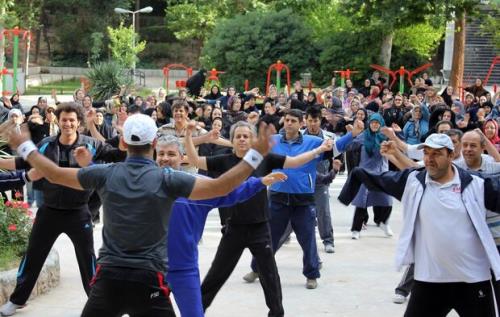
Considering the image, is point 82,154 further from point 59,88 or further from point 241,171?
point 59,88

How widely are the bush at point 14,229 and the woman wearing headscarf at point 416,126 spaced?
28.9 feet

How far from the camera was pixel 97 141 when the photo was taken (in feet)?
Result: 26.0

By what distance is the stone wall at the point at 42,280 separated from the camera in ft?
26.8

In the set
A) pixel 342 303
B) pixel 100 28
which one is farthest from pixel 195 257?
pixel 100 28

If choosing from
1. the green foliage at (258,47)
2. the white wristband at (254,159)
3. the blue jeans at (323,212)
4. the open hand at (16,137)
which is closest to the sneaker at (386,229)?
the blue jeans at (323,212)

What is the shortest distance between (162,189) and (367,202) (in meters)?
7.45

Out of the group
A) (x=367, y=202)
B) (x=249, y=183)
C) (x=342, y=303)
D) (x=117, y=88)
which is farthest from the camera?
(x=117, y=88)

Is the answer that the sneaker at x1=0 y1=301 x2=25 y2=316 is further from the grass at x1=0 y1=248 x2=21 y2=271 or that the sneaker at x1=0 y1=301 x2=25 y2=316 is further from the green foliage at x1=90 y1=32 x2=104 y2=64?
the green foliage at x1=90 y1=32 x2=104 y2=64

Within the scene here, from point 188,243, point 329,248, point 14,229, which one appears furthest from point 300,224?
point 188,243

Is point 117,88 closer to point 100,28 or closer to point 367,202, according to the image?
point 367,202

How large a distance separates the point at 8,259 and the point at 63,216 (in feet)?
4.58

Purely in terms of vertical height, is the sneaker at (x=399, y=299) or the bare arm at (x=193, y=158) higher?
the bare arm at (x=193, y=158)

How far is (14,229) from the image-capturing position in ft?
29.7

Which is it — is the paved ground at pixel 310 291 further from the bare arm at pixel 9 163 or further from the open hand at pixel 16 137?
the open hand at pixel 16 137
